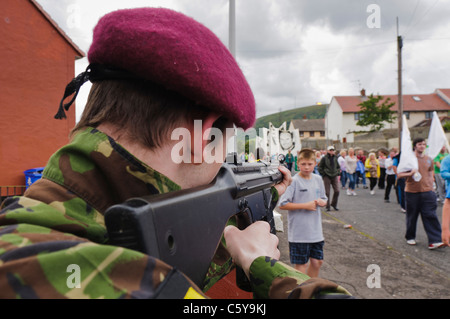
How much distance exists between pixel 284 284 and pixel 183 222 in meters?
0.38

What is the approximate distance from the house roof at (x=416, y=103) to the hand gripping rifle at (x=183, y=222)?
65060 millimetres

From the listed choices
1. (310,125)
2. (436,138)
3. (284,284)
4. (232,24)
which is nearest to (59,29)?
(232,24)

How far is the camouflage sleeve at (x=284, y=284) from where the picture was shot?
80 cm

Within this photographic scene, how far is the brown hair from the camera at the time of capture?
929mm

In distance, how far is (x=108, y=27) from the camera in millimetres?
941

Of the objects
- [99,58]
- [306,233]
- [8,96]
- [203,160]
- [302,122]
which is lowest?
[306,233]

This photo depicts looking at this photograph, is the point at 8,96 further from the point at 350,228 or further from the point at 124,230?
the point at 350,228

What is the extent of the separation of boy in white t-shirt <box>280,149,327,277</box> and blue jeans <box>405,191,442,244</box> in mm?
3129

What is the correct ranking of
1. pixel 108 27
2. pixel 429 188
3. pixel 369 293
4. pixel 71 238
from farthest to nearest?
pixel 429 188, pixel 369 293, pixel 108 27, pixel 71 238

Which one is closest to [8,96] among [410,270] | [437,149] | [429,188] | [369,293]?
[369,293]

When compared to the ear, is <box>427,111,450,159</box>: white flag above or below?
above

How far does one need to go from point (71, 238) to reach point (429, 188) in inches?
294

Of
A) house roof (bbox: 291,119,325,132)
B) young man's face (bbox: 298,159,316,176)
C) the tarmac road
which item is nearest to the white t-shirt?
young man's face (bbox: 298,159,316,176)

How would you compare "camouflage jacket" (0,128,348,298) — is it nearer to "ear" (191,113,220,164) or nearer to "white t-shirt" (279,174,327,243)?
"ear" (191,113,220,164)
